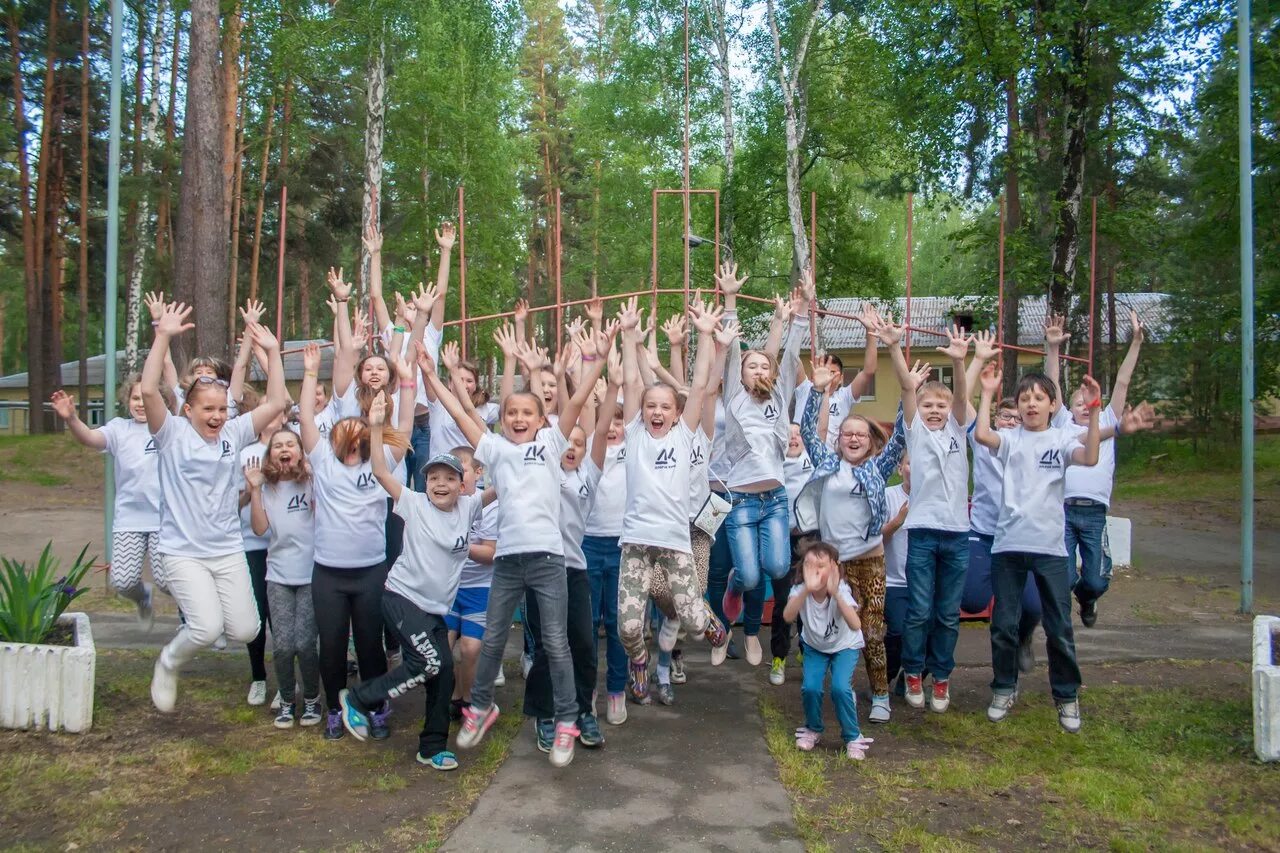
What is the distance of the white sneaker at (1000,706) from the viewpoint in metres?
5.57

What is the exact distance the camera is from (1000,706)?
18.4ft

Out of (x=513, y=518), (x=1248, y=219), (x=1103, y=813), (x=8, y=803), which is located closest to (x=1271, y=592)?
(x=1248, y=219)

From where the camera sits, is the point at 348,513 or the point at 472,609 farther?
the point at 472,609

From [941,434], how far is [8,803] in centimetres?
471

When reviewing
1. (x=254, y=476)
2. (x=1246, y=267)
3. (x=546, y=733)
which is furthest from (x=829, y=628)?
(x=1246, y=267)

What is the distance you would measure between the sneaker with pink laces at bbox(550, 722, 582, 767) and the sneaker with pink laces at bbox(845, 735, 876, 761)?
1304 mm

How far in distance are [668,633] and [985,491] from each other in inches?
81.7

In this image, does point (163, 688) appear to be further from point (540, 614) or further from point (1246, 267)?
point (1246, 267)

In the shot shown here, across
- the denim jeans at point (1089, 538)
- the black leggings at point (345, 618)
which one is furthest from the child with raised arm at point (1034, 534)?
the black leggings at point (345, 618)

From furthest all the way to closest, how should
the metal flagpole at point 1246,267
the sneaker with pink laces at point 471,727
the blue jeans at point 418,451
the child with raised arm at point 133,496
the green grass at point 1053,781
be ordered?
the metal flagpole at point 1246,267
the blue jeans at point 418,451
the child with raised arm at point 133,496
the sneaker with pink laces at point 471,727
the green grass at point 1053,781

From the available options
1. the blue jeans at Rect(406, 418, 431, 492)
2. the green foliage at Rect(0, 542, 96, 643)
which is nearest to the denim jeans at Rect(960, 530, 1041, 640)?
the blue jeans at Rect(406, 418, 431, 492)

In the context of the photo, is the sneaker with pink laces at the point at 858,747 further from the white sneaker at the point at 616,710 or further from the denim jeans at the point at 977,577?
the denim jeans at the point at 977,577

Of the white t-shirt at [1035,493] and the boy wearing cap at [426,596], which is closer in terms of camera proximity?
the boy wearing cap at [426,596]

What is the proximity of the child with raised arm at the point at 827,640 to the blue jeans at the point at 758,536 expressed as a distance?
2.44ft
